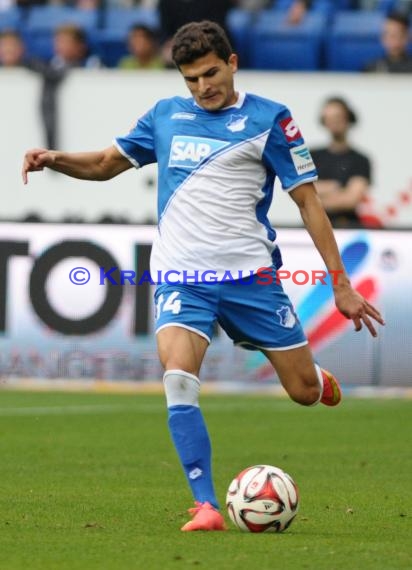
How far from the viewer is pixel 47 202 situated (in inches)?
719

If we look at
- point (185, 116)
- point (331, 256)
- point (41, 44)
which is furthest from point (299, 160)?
point (41, 44)

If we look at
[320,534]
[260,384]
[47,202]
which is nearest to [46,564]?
[320,534]

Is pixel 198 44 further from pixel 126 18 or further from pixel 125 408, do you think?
pixel 126 18

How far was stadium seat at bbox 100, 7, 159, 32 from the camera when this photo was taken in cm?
2000

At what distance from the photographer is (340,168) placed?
56.3 ft

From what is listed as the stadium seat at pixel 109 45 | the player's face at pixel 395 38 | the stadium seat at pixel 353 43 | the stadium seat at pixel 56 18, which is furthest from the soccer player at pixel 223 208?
the stadium seat at pixel 56 18

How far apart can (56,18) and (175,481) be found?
11.8 metres

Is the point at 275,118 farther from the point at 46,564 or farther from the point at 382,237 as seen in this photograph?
the point at 382,237

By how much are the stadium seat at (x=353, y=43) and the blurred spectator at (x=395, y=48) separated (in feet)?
3.02

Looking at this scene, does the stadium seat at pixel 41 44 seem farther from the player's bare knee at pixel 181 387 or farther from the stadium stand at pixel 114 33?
the player's bare knee at pixel 181 387

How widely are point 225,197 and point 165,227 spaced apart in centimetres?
33

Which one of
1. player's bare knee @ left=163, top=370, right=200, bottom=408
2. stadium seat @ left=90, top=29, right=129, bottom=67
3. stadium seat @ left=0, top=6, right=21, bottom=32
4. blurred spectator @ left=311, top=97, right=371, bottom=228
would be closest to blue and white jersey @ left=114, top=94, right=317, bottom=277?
player's bare knee @ left=163, top=370, right=200, bottom=408

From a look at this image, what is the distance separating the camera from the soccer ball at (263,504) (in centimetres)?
729

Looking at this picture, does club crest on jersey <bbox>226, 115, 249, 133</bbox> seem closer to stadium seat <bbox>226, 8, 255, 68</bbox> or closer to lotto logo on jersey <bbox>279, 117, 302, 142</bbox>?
lotto logo on jersey <bbox>279, 117, 302, 142</bbox>
